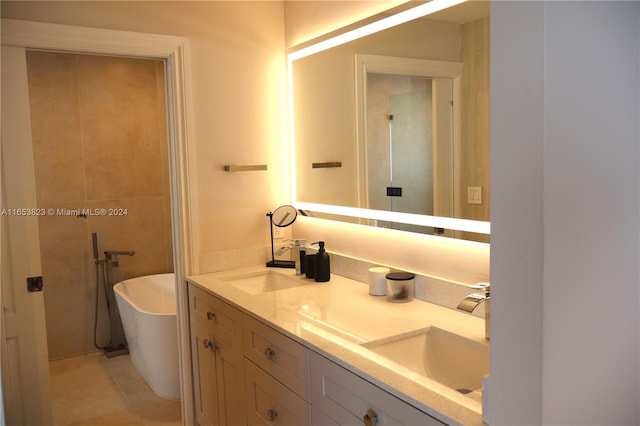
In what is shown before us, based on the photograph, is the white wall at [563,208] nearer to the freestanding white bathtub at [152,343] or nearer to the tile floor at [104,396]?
the tile floor at [104,396]

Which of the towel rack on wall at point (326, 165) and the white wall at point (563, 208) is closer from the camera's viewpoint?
the white wall at point (563, 208)

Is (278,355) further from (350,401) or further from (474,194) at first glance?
(474,194)

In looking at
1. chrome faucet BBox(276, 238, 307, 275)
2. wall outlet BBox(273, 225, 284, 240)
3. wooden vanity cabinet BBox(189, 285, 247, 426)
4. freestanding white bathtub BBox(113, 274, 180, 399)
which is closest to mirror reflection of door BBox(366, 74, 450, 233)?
chrome faucet BBox(276, 238, 307, 275)

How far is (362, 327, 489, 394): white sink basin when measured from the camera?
186cm

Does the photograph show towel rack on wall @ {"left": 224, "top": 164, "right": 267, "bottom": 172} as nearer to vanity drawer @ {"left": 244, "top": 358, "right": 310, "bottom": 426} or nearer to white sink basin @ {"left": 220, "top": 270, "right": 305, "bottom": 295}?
white sink basin @ {"left": 220, "top": 270, "right": 305, "bottom": 295}

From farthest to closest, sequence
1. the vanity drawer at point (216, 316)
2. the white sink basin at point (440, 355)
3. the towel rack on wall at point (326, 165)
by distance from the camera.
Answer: the towel rack on wall at point (326, 165)
the vanity drawer at point (216, 316)
the white sink basin at point (440, 355)

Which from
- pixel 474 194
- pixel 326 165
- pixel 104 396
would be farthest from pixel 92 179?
pixel 474 194

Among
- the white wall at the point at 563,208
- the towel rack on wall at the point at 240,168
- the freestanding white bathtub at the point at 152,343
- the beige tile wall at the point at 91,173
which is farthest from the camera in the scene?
the beige tile wall at the point at 91,173

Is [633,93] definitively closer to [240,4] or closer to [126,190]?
[240,4]

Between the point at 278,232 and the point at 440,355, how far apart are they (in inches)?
59.1

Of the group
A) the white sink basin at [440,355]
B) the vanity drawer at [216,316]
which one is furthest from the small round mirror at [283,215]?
the white sink basin at [440,355]

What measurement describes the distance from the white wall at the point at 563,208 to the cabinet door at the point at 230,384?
1.45m

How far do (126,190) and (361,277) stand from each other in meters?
2.56

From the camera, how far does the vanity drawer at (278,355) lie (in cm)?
198
